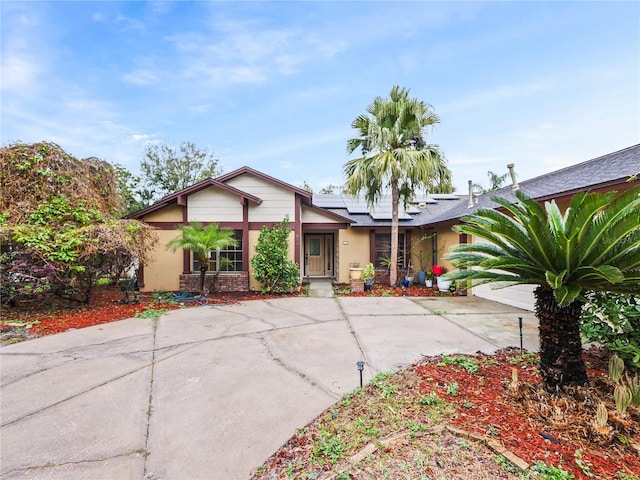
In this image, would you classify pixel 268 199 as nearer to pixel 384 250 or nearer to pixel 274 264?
pixel 274 264

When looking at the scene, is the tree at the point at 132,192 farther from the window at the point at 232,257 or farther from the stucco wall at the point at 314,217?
the stucco wall at the point at 314,217

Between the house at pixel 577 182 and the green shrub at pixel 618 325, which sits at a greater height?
the house at pixel 577 182

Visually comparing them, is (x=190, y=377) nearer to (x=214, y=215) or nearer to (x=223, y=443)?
(x=223, y=443)

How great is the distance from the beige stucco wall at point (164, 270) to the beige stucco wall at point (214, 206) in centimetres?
114

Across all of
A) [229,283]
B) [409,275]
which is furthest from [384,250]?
[229,283]

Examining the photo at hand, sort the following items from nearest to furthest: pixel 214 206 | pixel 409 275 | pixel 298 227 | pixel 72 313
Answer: pixel 72 313 → pixel 214 206 → pixel 298 227 → pixel 409 275

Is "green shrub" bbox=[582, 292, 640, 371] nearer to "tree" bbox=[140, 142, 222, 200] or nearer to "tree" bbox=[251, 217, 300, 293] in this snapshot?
"tree" bbox=[251, 217, 300, 293]

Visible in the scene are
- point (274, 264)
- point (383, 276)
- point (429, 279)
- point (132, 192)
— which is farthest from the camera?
point (132, 192)

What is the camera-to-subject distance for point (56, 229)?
7352 mm

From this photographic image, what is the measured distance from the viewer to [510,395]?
9.75 ft

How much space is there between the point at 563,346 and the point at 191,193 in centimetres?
1123

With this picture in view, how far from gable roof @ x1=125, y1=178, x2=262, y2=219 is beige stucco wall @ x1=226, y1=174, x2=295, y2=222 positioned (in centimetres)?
41

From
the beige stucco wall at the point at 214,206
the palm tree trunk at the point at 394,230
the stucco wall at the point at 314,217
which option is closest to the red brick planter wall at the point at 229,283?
the beige stucco wall at the point at 214,206

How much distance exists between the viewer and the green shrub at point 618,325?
11.5ft
